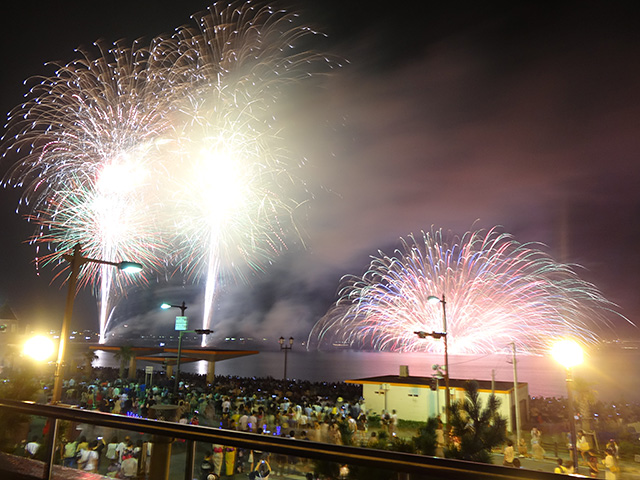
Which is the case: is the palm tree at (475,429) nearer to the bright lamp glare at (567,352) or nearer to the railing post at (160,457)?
the bright lamp glare at (567,352)

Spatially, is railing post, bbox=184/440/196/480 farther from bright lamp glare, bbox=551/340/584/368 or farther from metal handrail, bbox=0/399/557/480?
bright lamp glare, bbox=551/340/584/368

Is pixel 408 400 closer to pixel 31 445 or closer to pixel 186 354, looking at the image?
pixel 186 354

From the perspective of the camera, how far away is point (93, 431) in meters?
10.1

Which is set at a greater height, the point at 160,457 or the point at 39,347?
the point at 39,347

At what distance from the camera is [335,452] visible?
2.27 m

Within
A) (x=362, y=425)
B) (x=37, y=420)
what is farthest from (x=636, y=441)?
(x=37, y=420)

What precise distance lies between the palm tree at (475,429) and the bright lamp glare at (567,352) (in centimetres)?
204

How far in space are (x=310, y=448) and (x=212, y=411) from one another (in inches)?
783

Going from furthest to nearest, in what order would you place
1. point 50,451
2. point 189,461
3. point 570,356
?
point 570,356 < point 50,451 < point 189,461

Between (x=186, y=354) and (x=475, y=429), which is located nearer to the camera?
(x=475, y=429)

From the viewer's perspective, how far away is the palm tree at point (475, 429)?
10766 mm

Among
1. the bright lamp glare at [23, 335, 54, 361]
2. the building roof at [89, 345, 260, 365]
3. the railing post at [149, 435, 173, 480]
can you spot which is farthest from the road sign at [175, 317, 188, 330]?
the railing post at [149, 435, 173, 480]

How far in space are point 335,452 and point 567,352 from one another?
1124 cm

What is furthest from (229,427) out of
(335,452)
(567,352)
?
(335,452)
